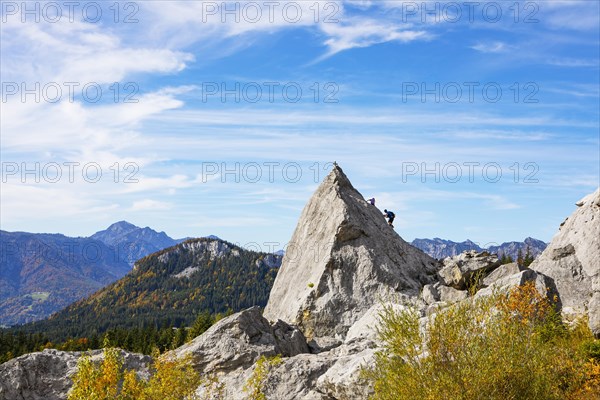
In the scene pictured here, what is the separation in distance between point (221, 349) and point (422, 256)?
76.0 feet

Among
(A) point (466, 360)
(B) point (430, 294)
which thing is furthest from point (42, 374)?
(B) point (430, 294)

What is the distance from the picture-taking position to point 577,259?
122 ft

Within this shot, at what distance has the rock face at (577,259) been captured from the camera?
34.1 metres

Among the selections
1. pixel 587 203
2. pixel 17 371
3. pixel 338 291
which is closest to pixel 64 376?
pixel 17 371

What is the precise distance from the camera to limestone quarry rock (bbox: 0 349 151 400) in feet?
92.7

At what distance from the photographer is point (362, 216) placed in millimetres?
45094

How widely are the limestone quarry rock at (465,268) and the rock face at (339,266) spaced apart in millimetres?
1830

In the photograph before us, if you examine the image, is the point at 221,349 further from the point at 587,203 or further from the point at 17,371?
the point at 587,203

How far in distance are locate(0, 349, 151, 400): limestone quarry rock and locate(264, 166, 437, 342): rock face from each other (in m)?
13.3

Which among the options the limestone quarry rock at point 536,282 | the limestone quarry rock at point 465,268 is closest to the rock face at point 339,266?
the limestone quarry rock at point 465,268

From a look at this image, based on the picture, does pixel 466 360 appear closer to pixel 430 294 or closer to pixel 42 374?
pixel 430 294

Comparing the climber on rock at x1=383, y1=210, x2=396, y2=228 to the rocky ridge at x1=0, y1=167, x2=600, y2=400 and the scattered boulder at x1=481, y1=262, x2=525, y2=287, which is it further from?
the scattered boulder at x1=481, y1=262, x2=525, y2=287

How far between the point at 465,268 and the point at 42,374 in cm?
3045

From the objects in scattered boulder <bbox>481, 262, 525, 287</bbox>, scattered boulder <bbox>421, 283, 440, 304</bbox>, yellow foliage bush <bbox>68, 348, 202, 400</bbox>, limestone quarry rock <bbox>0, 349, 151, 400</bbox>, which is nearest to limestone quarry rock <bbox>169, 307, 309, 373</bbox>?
limestone quarry rock <bbox>0, 349, 151, 400</bbox>
